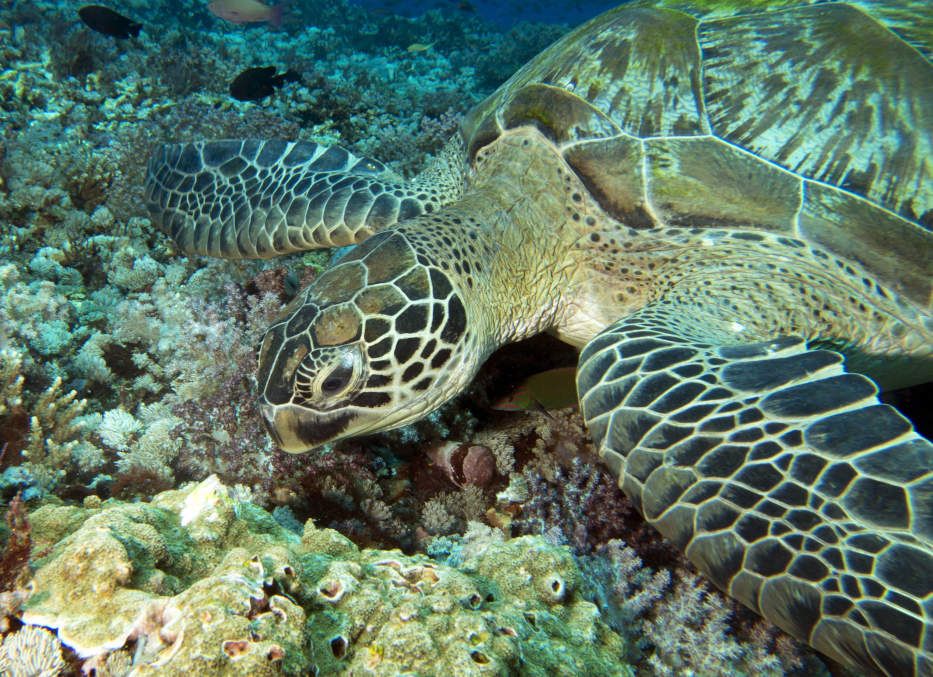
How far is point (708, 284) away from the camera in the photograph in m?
2.04

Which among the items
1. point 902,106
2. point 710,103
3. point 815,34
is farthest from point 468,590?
point 815,34

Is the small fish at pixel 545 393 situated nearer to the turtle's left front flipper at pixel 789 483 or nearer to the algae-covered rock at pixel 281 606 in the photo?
the turtle's left front flipper at pixel 789 483

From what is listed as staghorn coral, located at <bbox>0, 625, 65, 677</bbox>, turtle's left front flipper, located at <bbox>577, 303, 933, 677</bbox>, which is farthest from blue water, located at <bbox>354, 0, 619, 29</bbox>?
staghorn coral, located at <bbox>0, 625, 65, 677</bbox>

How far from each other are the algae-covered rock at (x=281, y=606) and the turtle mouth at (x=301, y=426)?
36 cm

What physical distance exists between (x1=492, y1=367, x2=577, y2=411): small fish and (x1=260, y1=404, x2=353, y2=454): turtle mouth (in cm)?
85

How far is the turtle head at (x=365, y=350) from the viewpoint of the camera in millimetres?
1614

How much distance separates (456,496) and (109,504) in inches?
44.2

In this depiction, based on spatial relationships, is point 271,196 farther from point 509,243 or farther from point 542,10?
point 542,10

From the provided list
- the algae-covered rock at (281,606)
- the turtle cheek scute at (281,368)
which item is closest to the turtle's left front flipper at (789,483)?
the algae-covered rock at (281,606)

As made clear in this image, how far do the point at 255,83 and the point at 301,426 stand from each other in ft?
14.6

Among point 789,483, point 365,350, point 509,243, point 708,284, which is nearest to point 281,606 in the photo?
point 365,350

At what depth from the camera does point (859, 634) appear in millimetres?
1052

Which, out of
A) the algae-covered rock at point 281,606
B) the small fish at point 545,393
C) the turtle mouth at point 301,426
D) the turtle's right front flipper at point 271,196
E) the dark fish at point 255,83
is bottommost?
the small fish at point 545,393

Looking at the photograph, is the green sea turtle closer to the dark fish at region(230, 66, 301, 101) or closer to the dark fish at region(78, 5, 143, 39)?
the dark fish at region(230, 66, 301, 101)
